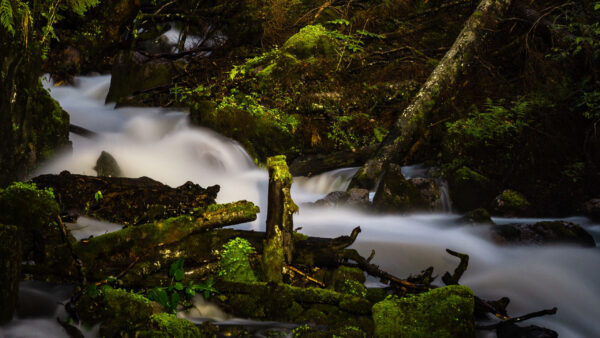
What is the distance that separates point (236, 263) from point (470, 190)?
5676 millimetres

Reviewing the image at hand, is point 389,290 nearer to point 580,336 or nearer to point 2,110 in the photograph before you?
point 580,336

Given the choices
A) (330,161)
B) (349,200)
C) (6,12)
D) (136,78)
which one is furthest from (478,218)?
(136,78)

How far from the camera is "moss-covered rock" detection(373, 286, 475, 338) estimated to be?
9.28 feet

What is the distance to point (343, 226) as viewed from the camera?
6.40 meters

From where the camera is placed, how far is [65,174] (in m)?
5.55

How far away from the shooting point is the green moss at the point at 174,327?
7.62 feet

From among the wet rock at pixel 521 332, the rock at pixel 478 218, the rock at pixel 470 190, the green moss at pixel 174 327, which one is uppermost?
the rock at pixel 470 190

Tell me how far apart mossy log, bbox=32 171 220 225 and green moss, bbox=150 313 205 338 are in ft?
8.39

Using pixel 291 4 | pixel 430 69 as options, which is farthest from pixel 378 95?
pixel 291 4

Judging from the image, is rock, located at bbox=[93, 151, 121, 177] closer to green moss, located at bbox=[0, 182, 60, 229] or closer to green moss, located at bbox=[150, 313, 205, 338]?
green moss, located at bbox=[0, 182, 60, 229]

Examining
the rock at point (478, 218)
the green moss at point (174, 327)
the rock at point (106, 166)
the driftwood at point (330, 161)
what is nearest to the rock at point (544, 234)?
the rock at point (478, 218)

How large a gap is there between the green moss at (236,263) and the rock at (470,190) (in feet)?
17.5

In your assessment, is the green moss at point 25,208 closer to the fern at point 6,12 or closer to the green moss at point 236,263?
the green moss at point 236,263

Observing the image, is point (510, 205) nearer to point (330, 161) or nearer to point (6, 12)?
point (330, 161)
